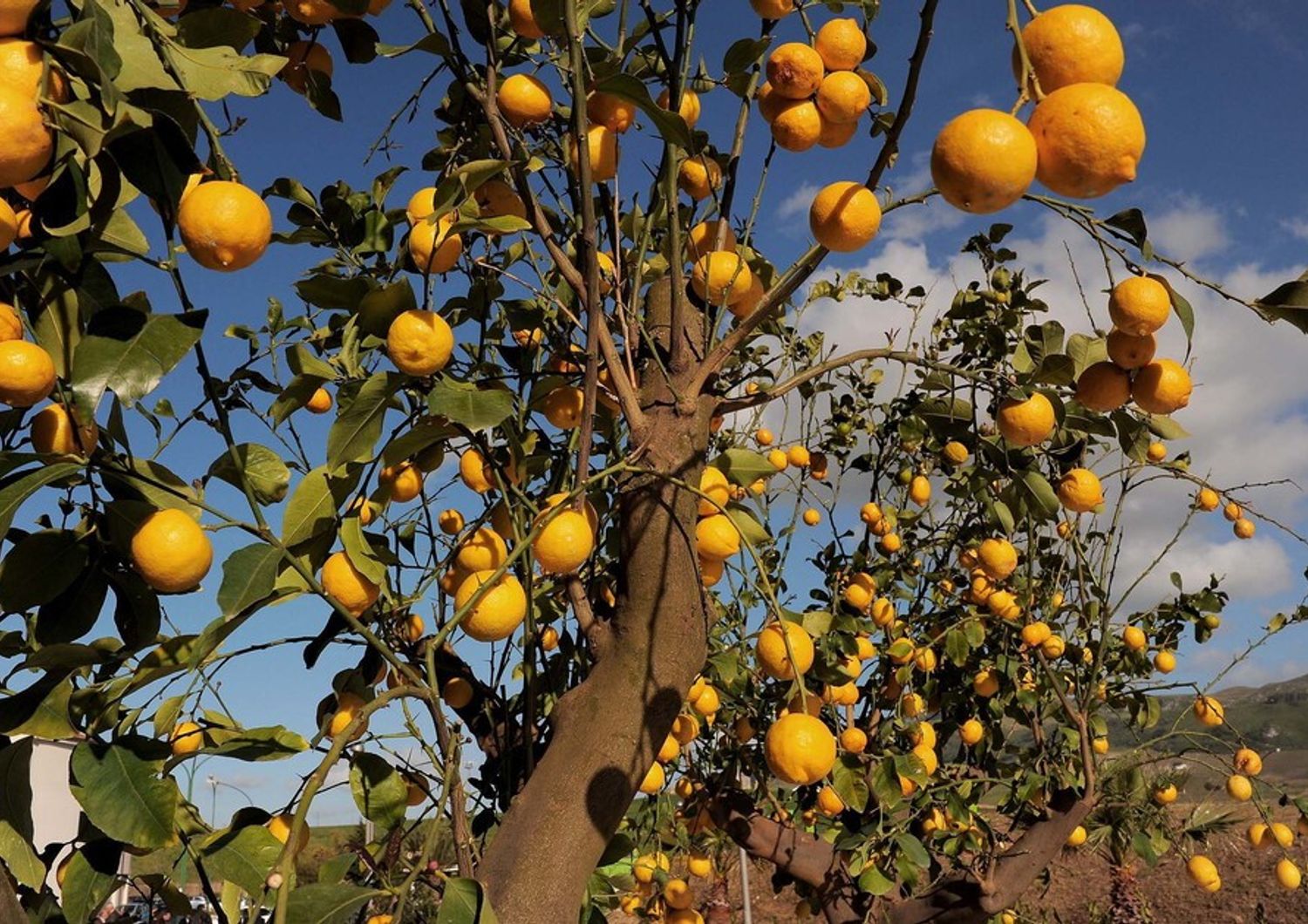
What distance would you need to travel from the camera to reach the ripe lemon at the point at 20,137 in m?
0.63

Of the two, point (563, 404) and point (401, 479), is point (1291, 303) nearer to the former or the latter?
point (563, 404)

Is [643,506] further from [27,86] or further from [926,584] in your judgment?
[926,584]

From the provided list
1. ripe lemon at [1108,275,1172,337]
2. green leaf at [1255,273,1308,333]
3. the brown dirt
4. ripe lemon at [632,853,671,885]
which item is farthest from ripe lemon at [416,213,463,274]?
the brown dirt

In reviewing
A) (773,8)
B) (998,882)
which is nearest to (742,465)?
(773,8)

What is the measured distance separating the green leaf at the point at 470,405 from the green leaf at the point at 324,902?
0.42m

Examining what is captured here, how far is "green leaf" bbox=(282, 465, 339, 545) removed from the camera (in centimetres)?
99

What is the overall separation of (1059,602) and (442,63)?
336cm

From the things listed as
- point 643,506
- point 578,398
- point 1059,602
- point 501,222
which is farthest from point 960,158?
point 1059,602

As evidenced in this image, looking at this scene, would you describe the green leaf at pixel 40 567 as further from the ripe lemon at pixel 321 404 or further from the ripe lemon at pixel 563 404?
the ripe lemon at pixel 321 404

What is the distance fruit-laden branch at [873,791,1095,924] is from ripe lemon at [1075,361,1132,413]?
98.2 inches

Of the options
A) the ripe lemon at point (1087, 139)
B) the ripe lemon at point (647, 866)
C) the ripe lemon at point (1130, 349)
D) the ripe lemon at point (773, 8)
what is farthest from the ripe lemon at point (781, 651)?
the ripe lemon at point (647, 866)

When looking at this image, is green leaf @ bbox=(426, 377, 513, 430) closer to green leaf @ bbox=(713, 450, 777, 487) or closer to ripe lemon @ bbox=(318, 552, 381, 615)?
ripe lemon @ bbox=(318, 552, 381, 615)

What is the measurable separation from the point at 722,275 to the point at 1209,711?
120 inches

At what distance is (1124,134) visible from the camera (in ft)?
2.35
